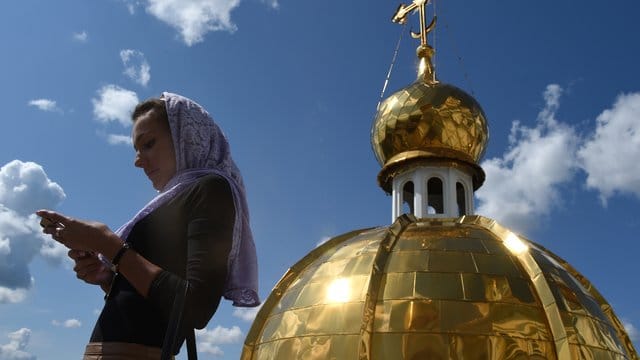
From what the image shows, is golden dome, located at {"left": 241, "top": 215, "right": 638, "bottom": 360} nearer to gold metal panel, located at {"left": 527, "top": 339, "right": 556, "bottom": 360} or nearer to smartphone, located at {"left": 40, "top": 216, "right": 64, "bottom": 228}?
gold metal panel, located at {"left": 527, "top": 339, "right": 556, "bottom": 360}

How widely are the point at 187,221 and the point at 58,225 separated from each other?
18.0 inches

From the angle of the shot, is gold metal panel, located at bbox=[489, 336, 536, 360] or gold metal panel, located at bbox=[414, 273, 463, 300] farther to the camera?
gold metal panel, located at bbox=[414, 273, 463, 300]

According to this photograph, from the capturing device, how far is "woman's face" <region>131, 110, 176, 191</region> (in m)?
2.48

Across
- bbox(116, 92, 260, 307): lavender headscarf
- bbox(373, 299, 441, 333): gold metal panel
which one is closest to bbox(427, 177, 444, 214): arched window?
bbox(373, 299, 441, 333): gold metal panel

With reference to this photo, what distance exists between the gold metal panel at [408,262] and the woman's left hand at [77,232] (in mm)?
7704

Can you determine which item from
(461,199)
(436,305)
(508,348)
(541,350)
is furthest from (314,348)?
(461,199)

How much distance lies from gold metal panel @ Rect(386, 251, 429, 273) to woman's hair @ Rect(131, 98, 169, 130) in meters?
7.42

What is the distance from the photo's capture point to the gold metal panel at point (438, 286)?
873cm

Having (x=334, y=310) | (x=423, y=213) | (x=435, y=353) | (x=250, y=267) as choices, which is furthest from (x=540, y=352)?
(x=250, y=267)

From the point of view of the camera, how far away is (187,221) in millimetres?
2254

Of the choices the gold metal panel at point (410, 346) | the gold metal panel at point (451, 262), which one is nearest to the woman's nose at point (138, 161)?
the gold metal panel at point (410, 346)

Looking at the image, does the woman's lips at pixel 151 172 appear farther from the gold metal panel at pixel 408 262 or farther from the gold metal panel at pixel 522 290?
the gold metal panel at pixel 522 290

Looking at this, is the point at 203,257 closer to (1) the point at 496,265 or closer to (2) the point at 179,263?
(2) the point at 179,263

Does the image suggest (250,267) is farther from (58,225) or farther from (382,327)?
(382,327)
